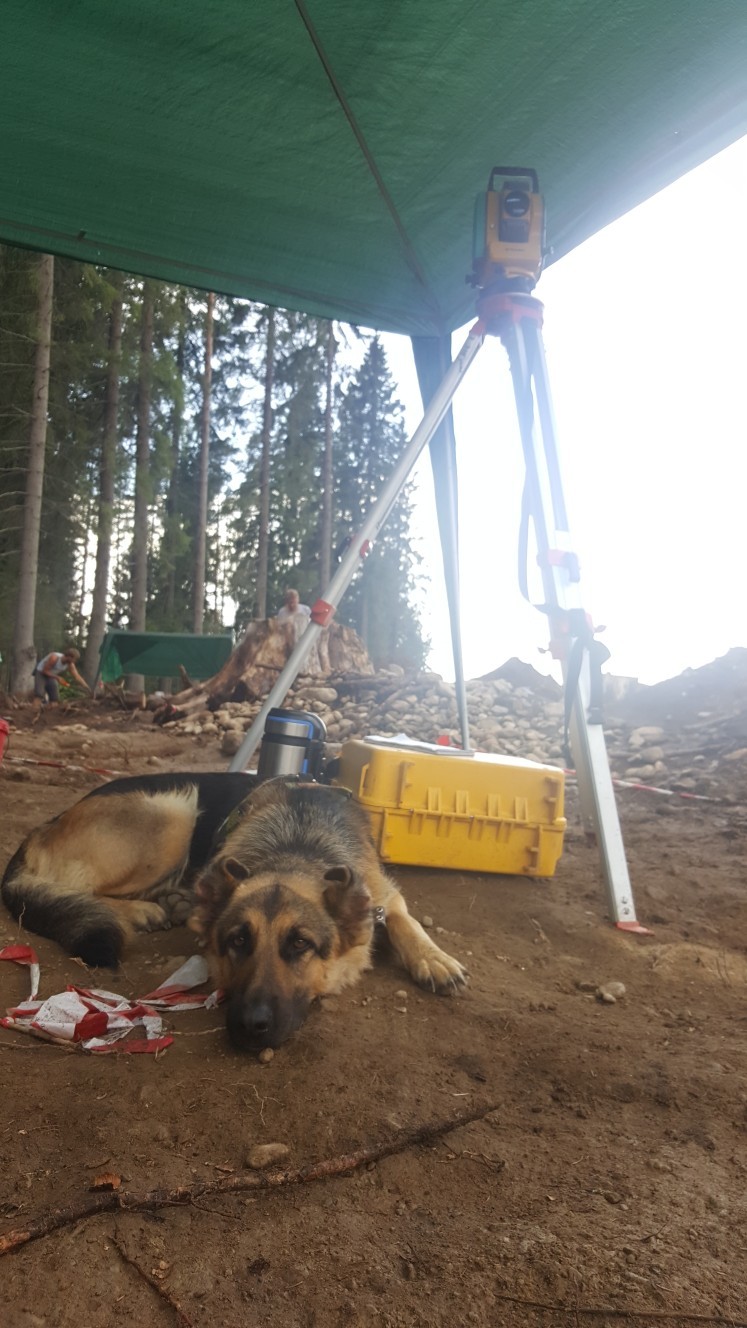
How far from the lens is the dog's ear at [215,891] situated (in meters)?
2.95

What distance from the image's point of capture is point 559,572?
12.7 ft

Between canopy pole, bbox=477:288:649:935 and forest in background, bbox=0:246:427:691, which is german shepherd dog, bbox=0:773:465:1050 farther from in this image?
forest in background, bbox=0:246:427:691

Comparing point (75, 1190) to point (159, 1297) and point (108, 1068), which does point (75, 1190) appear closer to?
point (159, 1297)

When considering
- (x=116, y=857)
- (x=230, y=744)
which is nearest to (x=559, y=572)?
(x=116, y=857)

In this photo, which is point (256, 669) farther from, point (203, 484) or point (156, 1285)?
point (203, 484)

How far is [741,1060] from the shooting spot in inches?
92.0

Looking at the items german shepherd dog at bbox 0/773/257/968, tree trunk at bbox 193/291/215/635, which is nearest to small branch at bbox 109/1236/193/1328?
german shepherd dog at bbox 0/773/257/968

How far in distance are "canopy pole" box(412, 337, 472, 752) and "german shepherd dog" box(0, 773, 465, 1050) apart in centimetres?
218

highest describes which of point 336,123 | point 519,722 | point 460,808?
point 336,123

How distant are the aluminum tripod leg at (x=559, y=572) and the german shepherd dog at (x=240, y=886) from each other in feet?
3.32

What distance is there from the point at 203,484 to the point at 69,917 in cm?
2141

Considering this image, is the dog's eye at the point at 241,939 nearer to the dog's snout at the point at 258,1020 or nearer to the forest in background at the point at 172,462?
the dog's snout at the point at 258,1020

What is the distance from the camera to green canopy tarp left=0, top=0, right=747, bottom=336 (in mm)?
3064

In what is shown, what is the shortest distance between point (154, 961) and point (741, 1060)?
7.29ft
